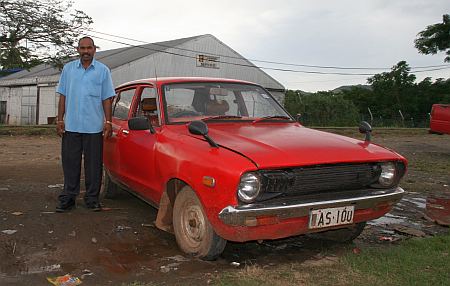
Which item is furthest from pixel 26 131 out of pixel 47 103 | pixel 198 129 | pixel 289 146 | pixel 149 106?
pixel 289 146

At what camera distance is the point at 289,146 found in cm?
348

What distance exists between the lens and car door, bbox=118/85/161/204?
4.27m

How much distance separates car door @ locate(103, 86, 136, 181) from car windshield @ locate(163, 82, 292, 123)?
80 centimetres

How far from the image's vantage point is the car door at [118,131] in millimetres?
5125

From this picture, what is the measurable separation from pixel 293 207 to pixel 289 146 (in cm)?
51

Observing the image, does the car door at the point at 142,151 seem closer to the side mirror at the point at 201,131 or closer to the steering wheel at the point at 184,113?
the steering wheel at the point at 184,113

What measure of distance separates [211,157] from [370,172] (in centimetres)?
134

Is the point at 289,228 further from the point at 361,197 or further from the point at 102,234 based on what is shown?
the point at 102,234

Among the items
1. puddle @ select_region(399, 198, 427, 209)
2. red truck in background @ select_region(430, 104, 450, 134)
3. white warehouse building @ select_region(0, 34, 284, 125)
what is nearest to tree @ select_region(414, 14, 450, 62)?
white warehouse building @ select_region(0, 34, 284, 125)

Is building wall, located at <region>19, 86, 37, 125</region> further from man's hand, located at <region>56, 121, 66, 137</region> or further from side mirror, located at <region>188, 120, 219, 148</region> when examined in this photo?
side mirror, located at <region>188, 120, 219, 148</region>

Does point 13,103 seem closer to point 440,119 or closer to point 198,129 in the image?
point 440,119

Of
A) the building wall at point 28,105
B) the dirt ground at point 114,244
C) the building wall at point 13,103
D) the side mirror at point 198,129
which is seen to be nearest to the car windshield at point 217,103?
the side mirror at point 198,129

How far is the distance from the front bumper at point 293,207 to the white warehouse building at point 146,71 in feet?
86.9

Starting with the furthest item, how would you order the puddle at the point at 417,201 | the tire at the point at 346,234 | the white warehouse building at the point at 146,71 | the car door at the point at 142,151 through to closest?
1. the white warehouse building at the point at 146,71
2. the puddle at the point at 417,201
3. the car door at the point at 142,151
4. the tire at the point at 346,234
